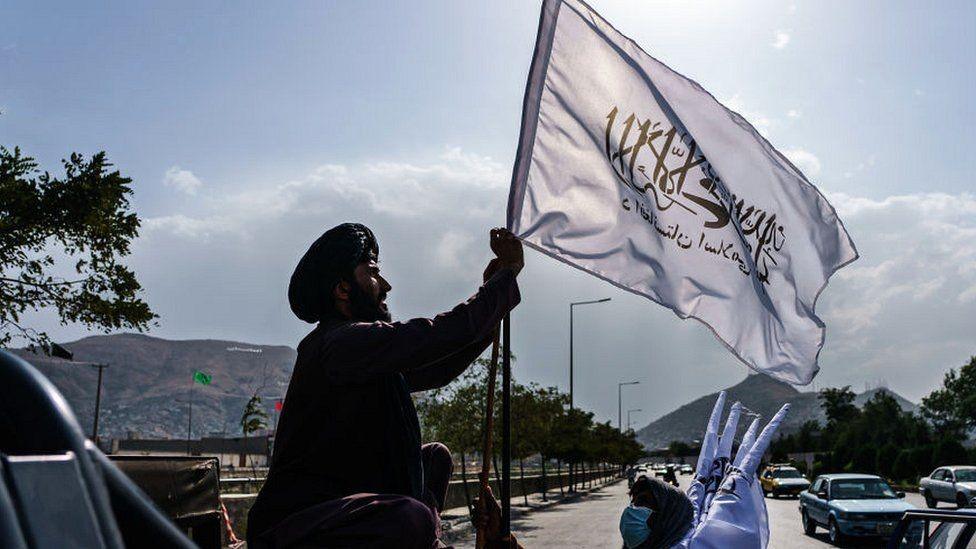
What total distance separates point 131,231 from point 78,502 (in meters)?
16.1

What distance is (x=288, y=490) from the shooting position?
1823mm

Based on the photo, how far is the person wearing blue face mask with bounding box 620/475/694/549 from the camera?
4273mm

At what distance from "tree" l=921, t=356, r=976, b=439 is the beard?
3887 inches

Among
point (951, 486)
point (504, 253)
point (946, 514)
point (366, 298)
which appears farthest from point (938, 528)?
point (951, 486)

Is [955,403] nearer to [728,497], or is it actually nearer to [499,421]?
[499,421]

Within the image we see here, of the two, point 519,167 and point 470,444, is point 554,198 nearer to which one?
point 519,167

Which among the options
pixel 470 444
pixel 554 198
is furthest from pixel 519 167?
pixel 470 444

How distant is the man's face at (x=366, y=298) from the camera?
82.7 inches

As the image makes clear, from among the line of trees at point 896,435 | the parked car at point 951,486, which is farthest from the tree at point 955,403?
the parked car at point 951,486

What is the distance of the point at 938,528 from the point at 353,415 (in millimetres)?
4007

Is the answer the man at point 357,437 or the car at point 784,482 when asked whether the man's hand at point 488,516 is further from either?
the car at point 784,482

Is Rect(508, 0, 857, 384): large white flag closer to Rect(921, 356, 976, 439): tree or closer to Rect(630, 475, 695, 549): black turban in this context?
Rect(630, 475, 695, 549): black turban

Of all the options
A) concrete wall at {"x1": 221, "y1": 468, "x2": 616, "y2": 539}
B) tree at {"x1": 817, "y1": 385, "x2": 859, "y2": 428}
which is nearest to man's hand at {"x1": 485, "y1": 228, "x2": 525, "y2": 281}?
concrete wall at {"x1": 221, "y1": 468, "x2": 616, "y2": 539}

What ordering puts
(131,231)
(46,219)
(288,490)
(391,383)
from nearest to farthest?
(288,490) → (391,383) → (46,219) → (131,231)
